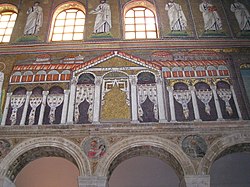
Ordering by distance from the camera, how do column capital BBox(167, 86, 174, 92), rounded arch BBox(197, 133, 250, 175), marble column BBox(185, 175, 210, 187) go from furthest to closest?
column capital BBox(167, 86, 174, 92) → rounded arch BBox(197, 133, 250, 175) → marble column BBox(185, 175, 210, 187)

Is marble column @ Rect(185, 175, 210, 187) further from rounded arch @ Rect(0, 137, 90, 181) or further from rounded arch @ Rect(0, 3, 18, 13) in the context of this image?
rounded arch @ Rect(0, 3, 18, 13)

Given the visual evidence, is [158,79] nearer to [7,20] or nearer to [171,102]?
[171,102]

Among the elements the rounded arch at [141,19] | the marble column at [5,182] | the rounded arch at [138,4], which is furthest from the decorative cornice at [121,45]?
the marble column at [5,182]

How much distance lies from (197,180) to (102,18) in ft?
20.7

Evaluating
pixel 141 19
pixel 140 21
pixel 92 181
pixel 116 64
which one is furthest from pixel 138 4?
pixel 92 181

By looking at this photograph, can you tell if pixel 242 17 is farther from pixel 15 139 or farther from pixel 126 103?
pixel 15 139

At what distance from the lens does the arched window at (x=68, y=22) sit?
40.2 feet

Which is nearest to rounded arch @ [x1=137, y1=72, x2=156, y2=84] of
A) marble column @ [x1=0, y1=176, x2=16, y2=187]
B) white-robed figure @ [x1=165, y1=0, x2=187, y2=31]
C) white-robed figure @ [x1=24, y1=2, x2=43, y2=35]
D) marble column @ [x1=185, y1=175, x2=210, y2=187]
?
white-robed figure @ [x1=165, y1=0, x2=187, y2=31]

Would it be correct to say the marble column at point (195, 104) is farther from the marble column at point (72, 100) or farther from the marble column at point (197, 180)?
the marble column at point (72, 100)

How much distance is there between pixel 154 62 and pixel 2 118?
452cm

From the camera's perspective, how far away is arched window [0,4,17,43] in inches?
487

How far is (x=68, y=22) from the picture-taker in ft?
41.7

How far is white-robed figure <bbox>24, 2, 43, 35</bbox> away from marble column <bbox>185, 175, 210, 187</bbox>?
6788 mm

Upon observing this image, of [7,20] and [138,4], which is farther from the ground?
[138,4]
